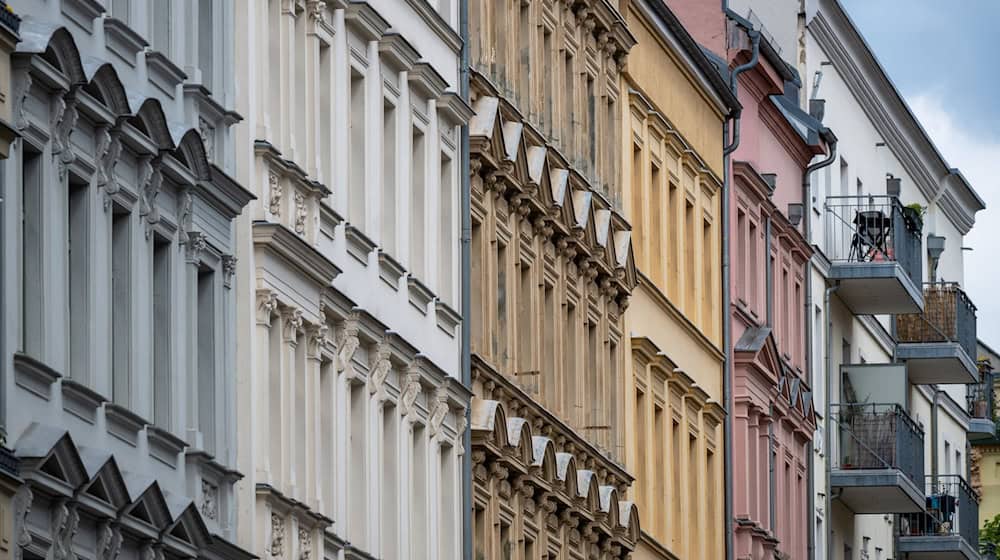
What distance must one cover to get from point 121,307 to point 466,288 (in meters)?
10.9

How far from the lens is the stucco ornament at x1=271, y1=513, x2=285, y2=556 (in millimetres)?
29672

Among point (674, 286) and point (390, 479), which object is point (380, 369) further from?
point (674, 286)

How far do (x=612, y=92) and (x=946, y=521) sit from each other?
78.4 ft

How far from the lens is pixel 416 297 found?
114ft

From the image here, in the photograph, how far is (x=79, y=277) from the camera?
2525cm

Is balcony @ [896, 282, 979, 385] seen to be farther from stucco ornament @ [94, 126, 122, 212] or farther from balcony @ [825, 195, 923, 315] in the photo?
stucco ornament @ [94, 126, 122, 212]

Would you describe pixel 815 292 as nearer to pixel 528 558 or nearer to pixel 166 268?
pixel 528 558

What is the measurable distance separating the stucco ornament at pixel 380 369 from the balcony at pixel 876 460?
26.6 meters

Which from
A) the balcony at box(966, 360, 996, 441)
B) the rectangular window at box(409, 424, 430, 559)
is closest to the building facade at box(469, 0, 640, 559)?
the rectangular window at box(409, 424, 430, 559)

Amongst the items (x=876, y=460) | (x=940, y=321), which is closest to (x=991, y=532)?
(x=940, y=321)

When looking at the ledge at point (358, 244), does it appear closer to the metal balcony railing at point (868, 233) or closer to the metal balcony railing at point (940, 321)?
the metal balcony railing at point (868, 233)

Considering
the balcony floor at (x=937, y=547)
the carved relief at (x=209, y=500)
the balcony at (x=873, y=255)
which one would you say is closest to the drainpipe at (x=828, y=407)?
the balcony at (x=873, y=255)

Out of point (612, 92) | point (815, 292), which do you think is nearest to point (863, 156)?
point (815, 292)

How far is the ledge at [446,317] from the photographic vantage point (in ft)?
117
